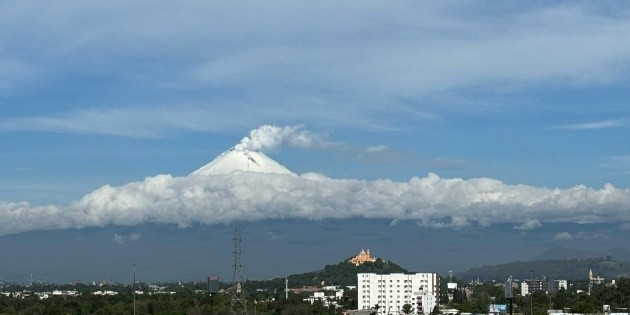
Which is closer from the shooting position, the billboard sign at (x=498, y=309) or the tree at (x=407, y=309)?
the billboard sign at (x=498, y=309)

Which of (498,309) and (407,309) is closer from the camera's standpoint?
(498,309)

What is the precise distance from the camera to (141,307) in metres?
160

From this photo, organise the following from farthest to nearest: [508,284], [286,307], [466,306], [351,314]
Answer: [466,306] → [351,314] → [286,307] → [508,284]

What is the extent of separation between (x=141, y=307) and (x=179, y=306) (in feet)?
23.9

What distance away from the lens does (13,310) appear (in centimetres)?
17312

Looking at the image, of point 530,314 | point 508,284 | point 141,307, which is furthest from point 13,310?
point 508,284

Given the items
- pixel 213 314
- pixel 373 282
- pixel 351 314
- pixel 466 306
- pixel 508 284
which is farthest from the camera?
pixel 373 282

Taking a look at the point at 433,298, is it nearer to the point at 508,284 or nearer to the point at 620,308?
the point at 620,308

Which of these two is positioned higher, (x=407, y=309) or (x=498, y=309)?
(x=498, y=309)

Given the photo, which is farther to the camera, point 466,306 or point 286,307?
point 466,306

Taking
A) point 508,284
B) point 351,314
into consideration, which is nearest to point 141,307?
point 351,314

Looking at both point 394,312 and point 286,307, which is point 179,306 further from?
point 394,312

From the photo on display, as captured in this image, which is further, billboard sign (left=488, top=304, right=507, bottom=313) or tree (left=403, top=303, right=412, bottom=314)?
tree (left=403, top=303, right=412, bottom=314)

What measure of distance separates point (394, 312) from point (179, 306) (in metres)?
46.9
